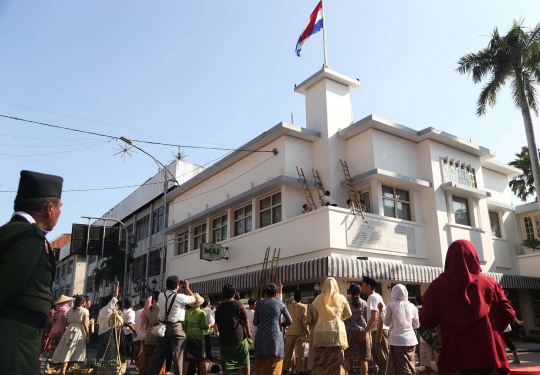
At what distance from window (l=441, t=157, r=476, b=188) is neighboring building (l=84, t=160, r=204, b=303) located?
557 inches

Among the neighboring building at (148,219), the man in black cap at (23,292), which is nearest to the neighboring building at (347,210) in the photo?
the neighboring building at (148,219)

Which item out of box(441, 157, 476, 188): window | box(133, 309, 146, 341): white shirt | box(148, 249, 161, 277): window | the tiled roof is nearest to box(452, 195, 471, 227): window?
box(441, 157, 476, 188): window

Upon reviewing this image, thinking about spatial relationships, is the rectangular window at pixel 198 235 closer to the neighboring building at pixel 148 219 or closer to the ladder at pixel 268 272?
the neighboring building at pixel 148 219

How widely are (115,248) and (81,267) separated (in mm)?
35506

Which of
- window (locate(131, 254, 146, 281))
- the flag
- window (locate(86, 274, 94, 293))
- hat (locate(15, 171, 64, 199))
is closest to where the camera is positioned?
hat (locate(15, 171, 64, 199))

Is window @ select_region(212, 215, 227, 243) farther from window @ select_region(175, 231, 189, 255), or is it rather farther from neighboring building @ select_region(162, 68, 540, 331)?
window @ select_region(175, 231, 189, 255)

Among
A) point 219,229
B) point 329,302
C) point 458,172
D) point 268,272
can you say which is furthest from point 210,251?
point 329,302

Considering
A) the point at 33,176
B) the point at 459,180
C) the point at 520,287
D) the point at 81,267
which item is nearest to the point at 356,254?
the point at 459,180

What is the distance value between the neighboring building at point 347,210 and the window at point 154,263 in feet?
22.4

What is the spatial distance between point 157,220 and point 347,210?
16963 millimetres

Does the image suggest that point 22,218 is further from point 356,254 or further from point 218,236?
point 218,236

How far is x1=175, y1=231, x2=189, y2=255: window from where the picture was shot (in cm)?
2475

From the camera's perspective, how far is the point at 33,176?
3.19 metres

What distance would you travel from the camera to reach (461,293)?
12.8 feet
